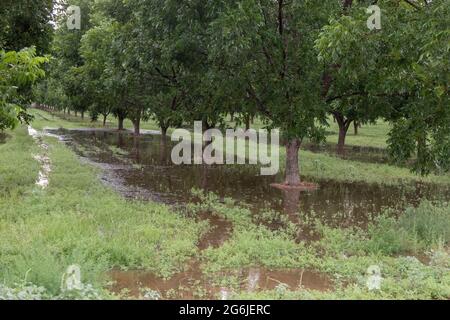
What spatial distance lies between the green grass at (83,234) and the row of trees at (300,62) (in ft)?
13.5

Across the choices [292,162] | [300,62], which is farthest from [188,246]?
[292,162]

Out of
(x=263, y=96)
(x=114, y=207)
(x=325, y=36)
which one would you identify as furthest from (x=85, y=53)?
(x=325, y=36)

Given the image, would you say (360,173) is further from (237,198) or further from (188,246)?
(188,246)

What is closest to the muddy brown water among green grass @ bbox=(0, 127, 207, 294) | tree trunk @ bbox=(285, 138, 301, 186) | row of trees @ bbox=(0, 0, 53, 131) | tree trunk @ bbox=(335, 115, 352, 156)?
green grass @ bbox=(0, 127, 207, 294)

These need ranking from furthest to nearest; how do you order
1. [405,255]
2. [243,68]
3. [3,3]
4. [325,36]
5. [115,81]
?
1. [115,81]
2. [243,68]
3. [3,3]
4. [325,36]
5. [405,255]

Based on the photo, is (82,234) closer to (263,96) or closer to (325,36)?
(325,36)

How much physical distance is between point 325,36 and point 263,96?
674cm

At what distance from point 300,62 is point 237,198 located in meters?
5.18

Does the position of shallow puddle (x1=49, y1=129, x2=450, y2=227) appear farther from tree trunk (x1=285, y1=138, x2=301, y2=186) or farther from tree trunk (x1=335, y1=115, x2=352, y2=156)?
tree trunk (x1=335, y1=115, x2=352, y2=156)

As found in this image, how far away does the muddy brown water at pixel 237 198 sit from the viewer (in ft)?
24.6

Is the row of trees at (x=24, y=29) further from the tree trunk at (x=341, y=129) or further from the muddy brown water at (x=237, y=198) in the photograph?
the tree trunk at (x=341, y=129)

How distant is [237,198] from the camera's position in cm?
1504

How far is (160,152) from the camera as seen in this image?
2866cm
